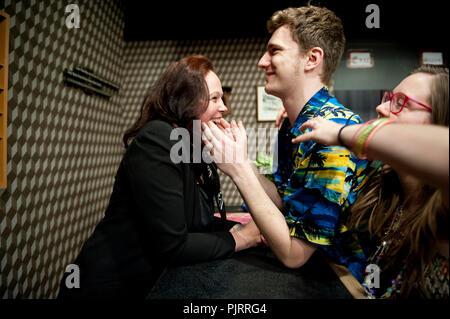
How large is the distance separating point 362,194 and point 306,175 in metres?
0.25

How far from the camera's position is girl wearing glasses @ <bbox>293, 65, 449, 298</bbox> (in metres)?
0.49

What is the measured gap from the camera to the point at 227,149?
41.4 inches

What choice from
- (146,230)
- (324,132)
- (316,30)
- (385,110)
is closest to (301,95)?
(316,30)

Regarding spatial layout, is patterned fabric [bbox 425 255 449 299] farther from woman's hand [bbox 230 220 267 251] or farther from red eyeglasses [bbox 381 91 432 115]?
woman's hand [bbox 230 220 267 251]

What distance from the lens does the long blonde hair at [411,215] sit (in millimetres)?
709

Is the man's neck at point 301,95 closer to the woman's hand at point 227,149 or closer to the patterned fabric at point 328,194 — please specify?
the patterned fabric at point 328,194

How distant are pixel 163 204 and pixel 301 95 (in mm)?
863

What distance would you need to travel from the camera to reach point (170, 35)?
380 cm

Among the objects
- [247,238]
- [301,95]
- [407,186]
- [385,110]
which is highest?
[301,95]

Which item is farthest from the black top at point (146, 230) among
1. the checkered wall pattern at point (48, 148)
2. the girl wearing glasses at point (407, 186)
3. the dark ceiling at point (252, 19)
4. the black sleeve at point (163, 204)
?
the dark ceiling at point (252, 19)

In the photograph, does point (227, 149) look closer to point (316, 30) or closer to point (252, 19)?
point (316, 30)

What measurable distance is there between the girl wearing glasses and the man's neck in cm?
41

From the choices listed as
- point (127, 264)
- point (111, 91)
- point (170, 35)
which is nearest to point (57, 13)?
point (111, 91)
